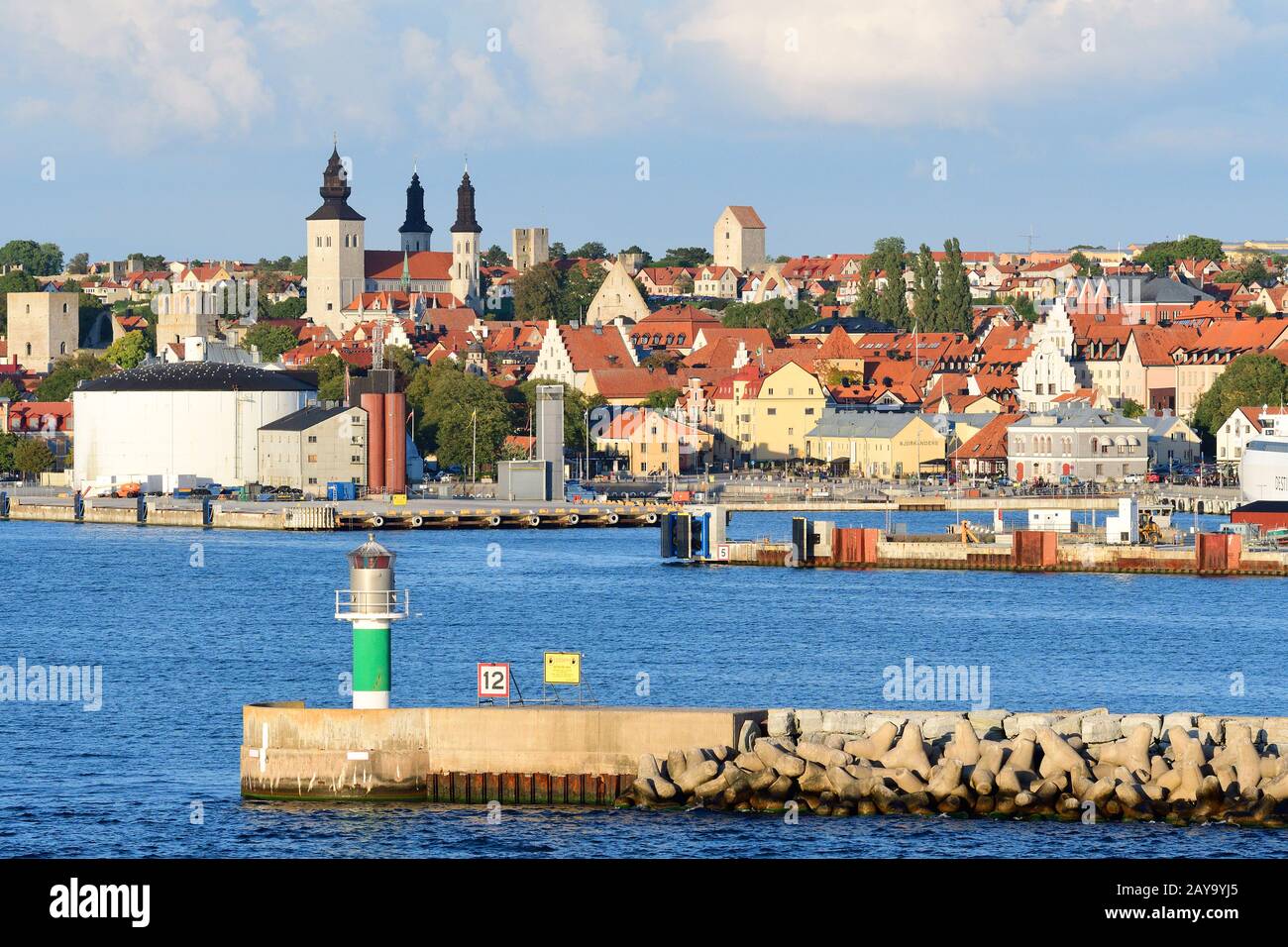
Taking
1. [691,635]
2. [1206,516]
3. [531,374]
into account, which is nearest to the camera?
[691,635]

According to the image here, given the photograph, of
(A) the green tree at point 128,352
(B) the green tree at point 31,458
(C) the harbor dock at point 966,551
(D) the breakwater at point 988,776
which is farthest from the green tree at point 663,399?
(D) the breakwater at point 988,776

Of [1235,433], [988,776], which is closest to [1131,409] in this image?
[1235,433]

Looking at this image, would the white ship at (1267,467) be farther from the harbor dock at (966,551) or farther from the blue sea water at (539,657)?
the blue sea water at (539,657)

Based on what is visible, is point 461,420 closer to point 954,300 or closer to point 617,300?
point 954,300

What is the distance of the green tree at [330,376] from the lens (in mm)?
99812

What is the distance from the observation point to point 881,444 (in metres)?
90.2

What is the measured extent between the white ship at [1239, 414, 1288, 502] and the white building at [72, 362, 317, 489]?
98.2 feet

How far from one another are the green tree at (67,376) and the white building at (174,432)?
21.4 metres

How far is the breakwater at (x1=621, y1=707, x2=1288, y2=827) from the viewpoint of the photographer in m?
21.7

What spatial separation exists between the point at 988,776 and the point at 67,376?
92.2m
